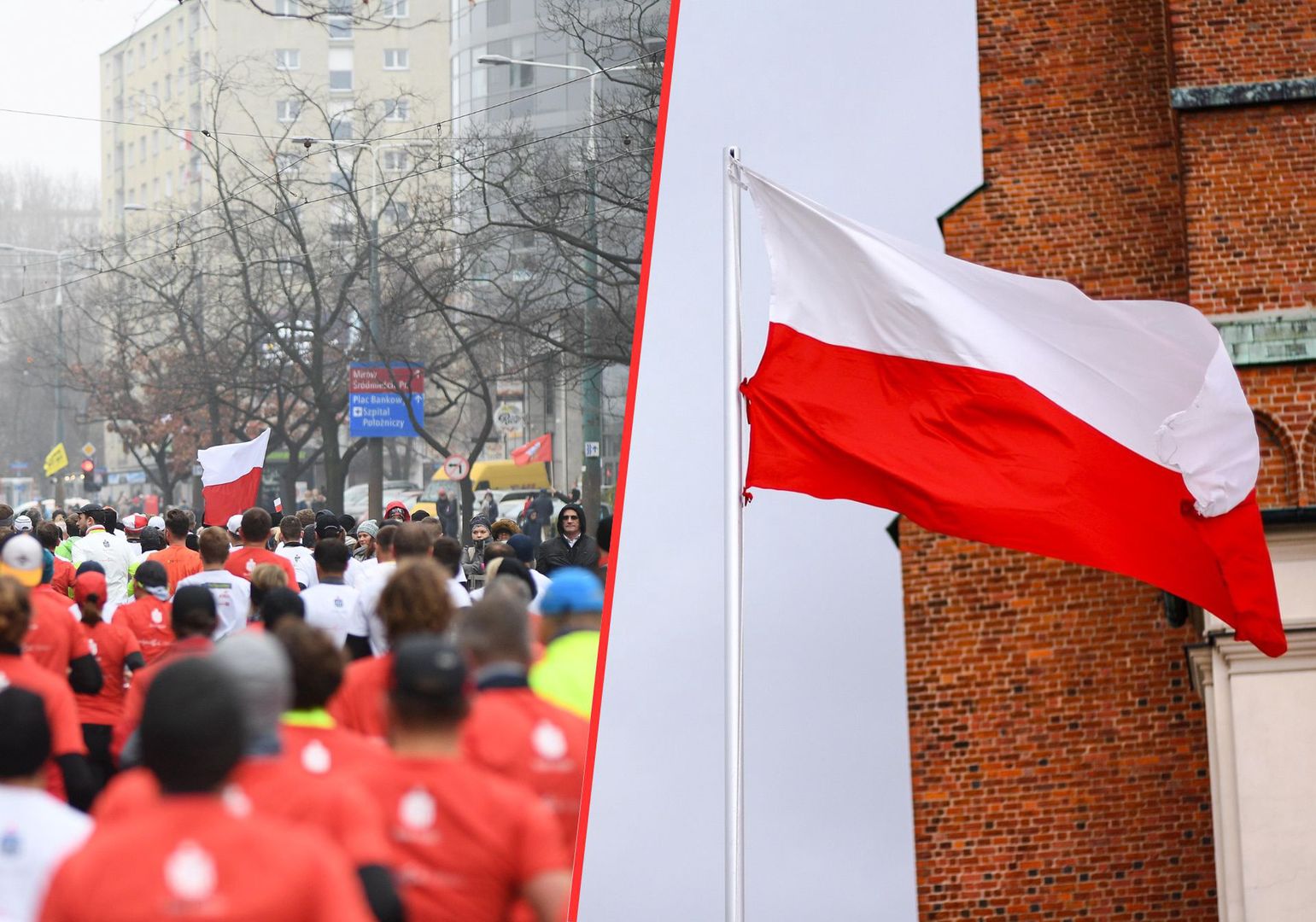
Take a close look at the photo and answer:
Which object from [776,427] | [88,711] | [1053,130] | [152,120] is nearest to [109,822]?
[88,711]

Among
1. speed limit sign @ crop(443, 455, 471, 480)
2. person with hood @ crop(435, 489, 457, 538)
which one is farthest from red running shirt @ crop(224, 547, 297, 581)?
speed limit sign @ crop(443, 455, 471, 480)

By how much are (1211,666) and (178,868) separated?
323 inches

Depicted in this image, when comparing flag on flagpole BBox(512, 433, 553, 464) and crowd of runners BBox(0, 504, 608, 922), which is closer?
crowd of runners BBox(0, 504, 608, 922)

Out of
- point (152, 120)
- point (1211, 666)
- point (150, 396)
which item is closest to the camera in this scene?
point (152, 120)

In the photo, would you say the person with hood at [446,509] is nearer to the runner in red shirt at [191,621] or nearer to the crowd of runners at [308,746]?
the runner in red shirt at [191,621]

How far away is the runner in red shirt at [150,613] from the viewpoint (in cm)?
525

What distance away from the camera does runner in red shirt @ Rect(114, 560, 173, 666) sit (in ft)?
17.2

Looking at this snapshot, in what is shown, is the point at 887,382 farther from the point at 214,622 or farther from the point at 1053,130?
the point at 1053,130

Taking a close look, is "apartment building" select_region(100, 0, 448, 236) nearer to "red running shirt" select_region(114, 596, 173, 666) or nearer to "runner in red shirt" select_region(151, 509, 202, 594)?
"runner in red shirt" select_region(151, 509, 202, 594)

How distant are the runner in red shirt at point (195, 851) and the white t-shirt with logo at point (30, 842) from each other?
28 centimetres

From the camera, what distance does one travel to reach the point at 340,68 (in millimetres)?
8484

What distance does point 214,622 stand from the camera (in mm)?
4559

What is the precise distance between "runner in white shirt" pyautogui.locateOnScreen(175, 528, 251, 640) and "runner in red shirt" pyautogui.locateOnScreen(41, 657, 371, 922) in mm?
1412

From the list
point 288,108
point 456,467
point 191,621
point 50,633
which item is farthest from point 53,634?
point 456,467
